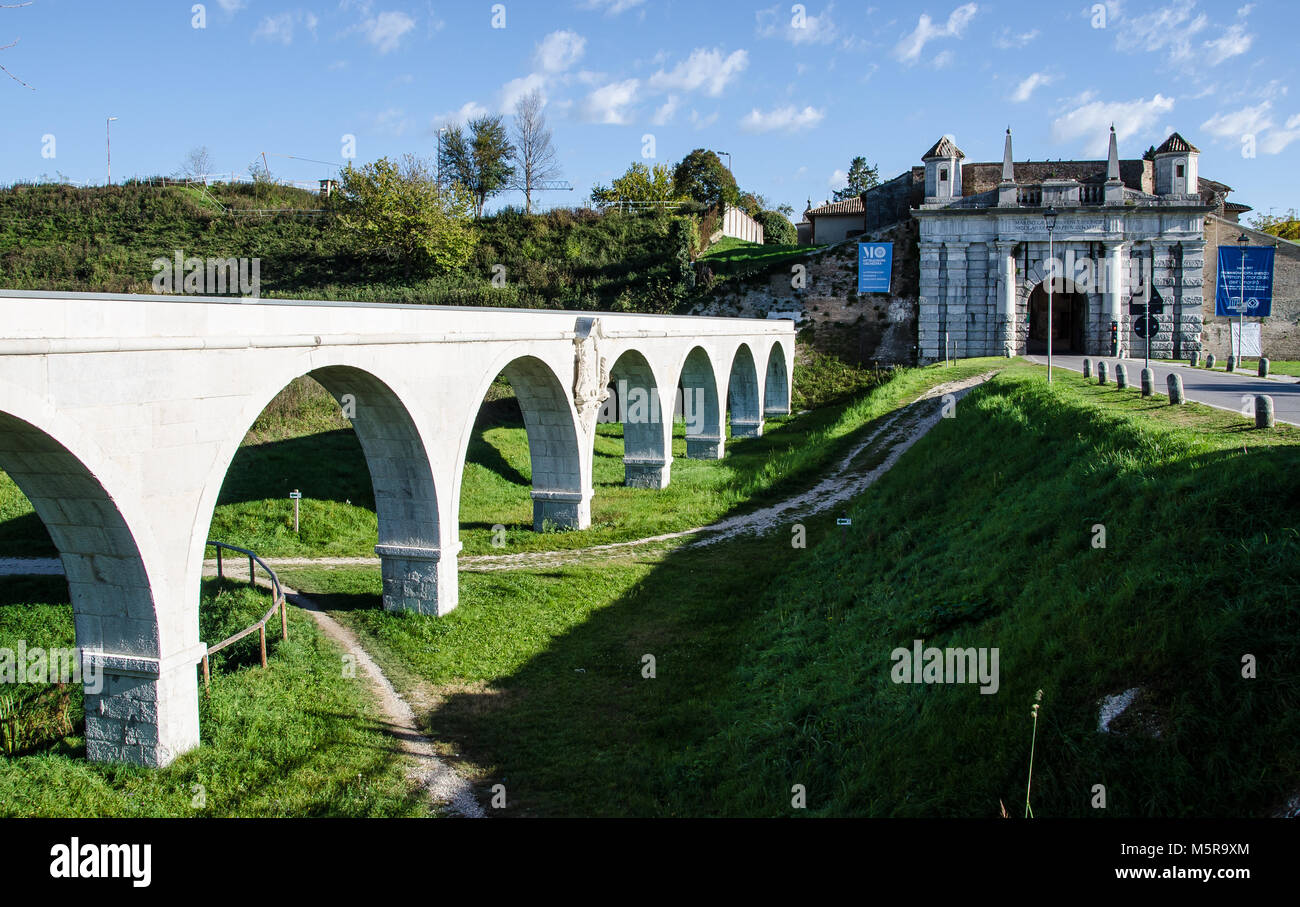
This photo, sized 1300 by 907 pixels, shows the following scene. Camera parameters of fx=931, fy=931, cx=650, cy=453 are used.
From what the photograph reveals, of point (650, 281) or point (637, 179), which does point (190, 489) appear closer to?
point (650, 281)

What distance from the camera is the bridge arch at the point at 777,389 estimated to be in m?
43.2

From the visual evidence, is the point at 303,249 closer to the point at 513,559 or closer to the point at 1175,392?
the point at 513,559

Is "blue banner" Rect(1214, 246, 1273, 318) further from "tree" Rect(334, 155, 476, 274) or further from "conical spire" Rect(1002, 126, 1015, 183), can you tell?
"tree" Rect(334, 155, 476, 274)

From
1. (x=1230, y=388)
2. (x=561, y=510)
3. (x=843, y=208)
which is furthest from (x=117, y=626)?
(x=843, y=208)

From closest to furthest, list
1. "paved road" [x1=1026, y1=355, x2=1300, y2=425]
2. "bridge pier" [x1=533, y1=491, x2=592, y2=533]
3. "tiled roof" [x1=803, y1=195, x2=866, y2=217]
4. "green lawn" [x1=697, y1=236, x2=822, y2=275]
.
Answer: "paved road" [x1=1026, y1=355, x2=1300, y2=425] < "bridge pier" [x1=533, y1=491, x2=592, y2=533] < "green lawn" [x1=697, y1=236, x2=822, y2=275] < "tiled roof" [x1=803, y1=195, x2=866, y2=217]

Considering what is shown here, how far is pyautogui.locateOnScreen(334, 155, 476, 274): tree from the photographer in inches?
1973

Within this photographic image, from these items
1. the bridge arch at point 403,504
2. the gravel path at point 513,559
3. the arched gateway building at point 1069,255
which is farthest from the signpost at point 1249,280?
the bridge arch at point 403,504

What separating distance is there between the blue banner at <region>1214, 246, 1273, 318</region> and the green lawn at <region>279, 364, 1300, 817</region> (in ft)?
95.8

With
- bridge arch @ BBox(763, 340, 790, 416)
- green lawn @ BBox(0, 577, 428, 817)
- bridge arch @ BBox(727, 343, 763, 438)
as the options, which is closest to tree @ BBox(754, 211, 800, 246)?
bridge arch @ BBox(763, 340, 790, 416)

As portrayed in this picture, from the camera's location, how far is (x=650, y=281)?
2073 inches

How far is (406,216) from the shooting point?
1975 inches

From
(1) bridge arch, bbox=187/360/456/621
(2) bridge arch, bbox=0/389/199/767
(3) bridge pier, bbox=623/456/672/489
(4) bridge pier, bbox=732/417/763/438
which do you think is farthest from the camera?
(4) bridge pier, bbox=732/417/763/438

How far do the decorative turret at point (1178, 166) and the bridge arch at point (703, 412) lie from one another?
25.4 metres
